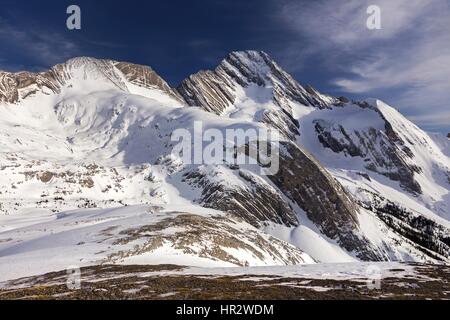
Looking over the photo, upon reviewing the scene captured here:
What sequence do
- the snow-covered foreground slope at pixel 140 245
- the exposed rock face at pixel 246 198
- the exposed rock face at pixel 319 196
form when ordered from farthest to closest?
1. the exposed rock face at pixel 319 196
2. the exposed rock face at pixel 246 198
3. the snow-covered foreground slope at pixel 140 245

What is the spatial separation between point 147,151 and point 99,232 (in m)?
123

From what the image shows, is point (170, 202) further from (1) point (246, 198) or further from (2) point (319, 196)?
(2) point (319, 196)

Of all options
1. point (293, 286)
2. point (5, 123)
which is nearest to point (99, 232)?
point (293, 286)

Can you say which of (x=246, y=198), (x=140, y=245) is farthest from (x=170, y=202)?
(x=140, y=245)

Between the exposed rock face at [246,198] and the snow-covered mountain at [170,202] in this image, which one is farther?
the exposed rock face at [246,198]

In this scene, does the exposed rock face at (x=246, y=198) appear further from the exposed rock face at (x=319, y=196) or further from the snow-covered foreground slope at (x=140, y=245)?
the snow-covered foreground slope at (x=140, y=245)

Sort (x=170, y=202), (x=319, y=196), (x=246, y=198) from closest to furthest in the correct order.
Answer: (x=170, y=202) → (x=246, y=198) → (x=319, y=196)

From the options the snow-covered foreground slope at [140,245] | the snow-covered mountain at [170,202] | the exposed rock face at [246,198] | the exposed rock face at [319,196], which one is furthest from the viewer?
the exposed rock face at [319,196]

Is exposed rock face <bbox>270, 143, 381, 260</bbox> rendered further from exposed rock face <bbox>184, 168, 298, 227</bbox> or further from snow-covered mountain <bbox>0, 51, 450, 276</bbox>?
exposed rock face <bbox>184, 168, 298, 227</bbox>

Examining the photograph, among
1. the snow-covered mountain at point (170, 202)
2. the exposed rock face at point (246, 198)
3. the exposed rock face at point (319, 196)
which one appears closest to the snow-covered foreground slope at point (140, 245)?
the snow-covered mountain at point (170, 202)

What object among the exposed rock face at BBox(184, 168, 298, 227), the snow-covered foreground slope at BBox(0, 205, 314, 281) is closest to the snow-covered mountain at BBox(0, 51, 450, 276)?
the snow-covered foreground slope at BBox(0, 205, 314, 281)

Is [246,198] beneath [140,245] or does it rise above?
above

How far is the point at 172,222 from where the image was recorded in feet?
199

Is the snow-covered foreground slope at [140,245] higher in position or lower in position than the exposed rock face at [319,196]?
lower
